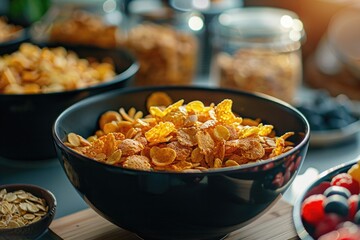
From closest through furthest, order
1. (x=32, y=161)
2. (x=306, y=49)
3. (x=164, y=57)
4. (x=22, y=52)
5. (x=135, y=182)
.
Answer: (x=135, y=182) < (x=32, y=161) < (x=22, y=52) < (x=164, y=57) < (x=306, y=49)

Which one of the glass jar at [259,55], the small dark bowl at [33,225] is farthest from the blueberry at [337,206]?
the glass jar at [259,55]

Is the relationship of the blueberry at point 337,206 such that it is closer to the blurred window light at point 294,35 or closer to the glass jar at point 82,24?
the blurred window light at point 294,35

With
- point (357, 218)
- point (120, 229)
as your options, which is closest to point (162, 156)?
point (120, 229)

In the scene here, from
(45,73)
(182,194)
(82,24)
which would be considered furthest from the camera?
(82,24)

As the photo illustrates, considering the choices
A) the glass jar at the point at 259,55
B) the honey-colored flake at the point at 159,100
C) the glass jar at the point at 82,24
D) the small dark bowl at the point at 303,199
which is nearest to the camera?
the small dark bowl at the point at 303,199

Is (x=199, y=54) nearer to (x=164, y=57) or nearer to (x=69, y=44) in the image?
(x=164, y=57)

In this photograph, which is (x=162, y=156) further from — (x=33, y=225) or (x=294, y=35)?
(x=294, y=35)

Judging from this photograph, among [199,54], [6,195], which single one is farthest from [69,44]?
[6,195]
